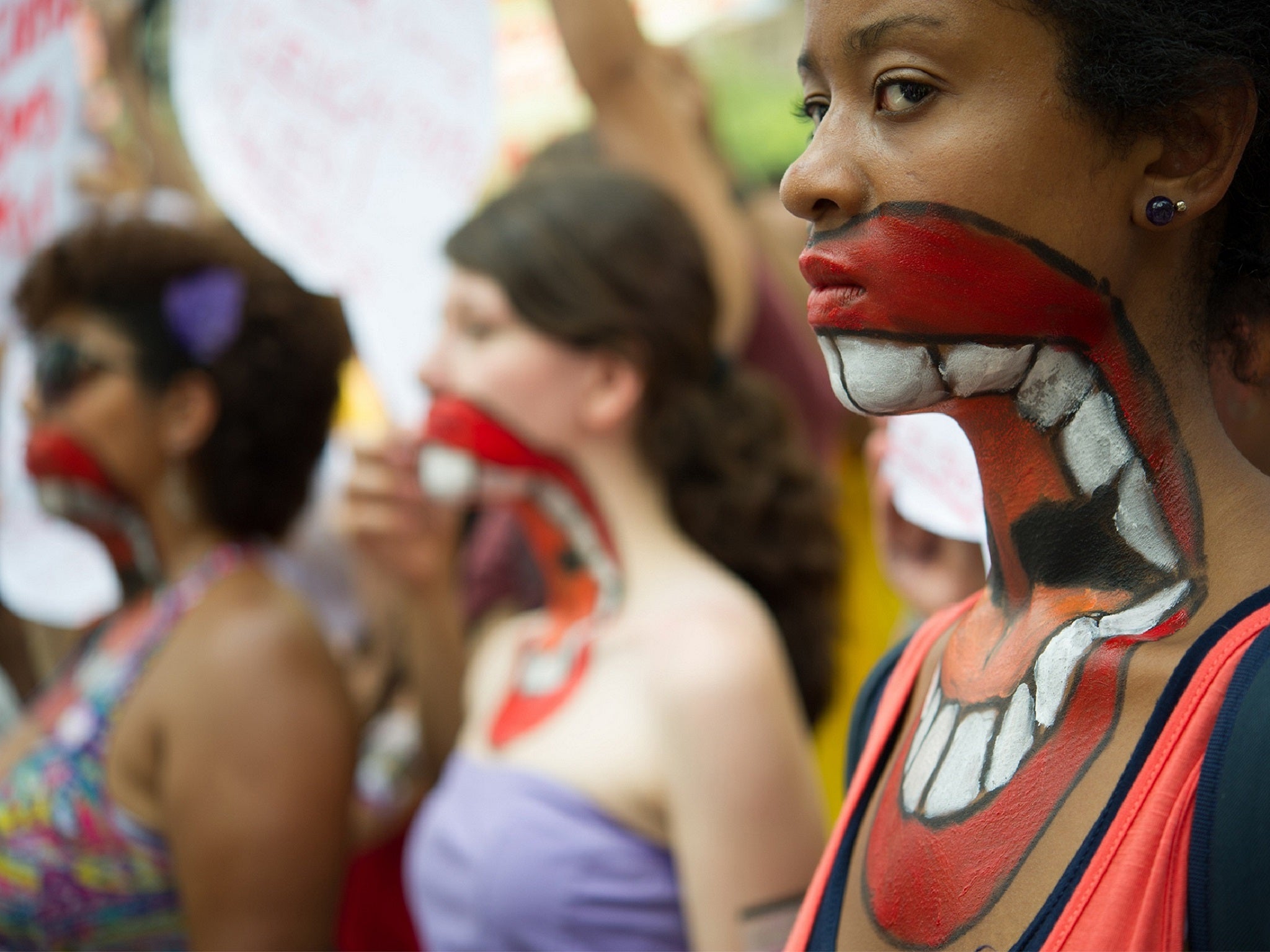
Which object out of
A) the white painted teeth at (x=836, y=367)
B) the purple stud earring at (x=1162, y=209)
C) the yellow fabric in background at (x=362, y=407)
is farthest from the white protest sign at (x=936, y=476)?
the yellow fabric in background at (x=362, y=407)

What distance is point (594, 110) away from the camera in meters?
2.71

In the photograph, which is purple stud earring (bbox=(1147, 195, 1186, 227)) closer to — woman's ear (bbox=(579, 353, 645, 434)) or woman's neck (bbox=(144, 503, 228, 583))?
woman's ear (bbox=(579, 353, 645, 434))

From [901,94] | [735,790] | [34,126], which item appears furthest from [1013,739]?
[34,126]

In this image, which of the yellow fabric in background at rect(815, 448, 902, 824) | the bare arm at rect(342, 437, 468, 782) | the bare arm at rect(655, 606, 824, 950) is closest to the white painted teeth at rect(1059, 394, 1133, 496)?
the bare arm at rect(655, 606, 824, 950)

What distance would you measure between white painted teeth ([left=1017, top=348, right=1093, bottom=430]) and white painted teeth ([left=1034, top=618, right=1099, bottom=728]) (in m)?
0.17

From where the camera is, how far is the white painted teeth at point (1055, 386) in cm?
106

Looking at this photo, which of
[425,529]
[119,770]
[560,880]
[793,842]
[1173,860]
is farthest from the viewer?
[425,529]

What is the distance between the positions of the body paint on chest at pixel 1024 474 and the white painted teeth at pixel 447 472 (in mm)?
1349

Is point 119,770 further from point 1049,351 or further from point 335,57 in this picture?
point 1049,351

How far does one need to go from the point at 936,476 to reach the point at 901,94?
0.78 m

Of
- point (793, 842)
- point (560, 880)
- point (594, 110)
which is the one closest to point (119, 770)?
point (560, 880)

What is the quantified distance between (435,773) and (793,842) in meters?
1.30

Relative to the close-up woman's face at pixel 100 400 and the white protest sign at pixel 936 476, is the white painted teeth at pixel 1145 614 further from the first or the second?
the close-up woman's face at pixel 100 400

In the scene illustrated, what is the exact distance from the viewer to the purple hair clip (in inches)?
112
